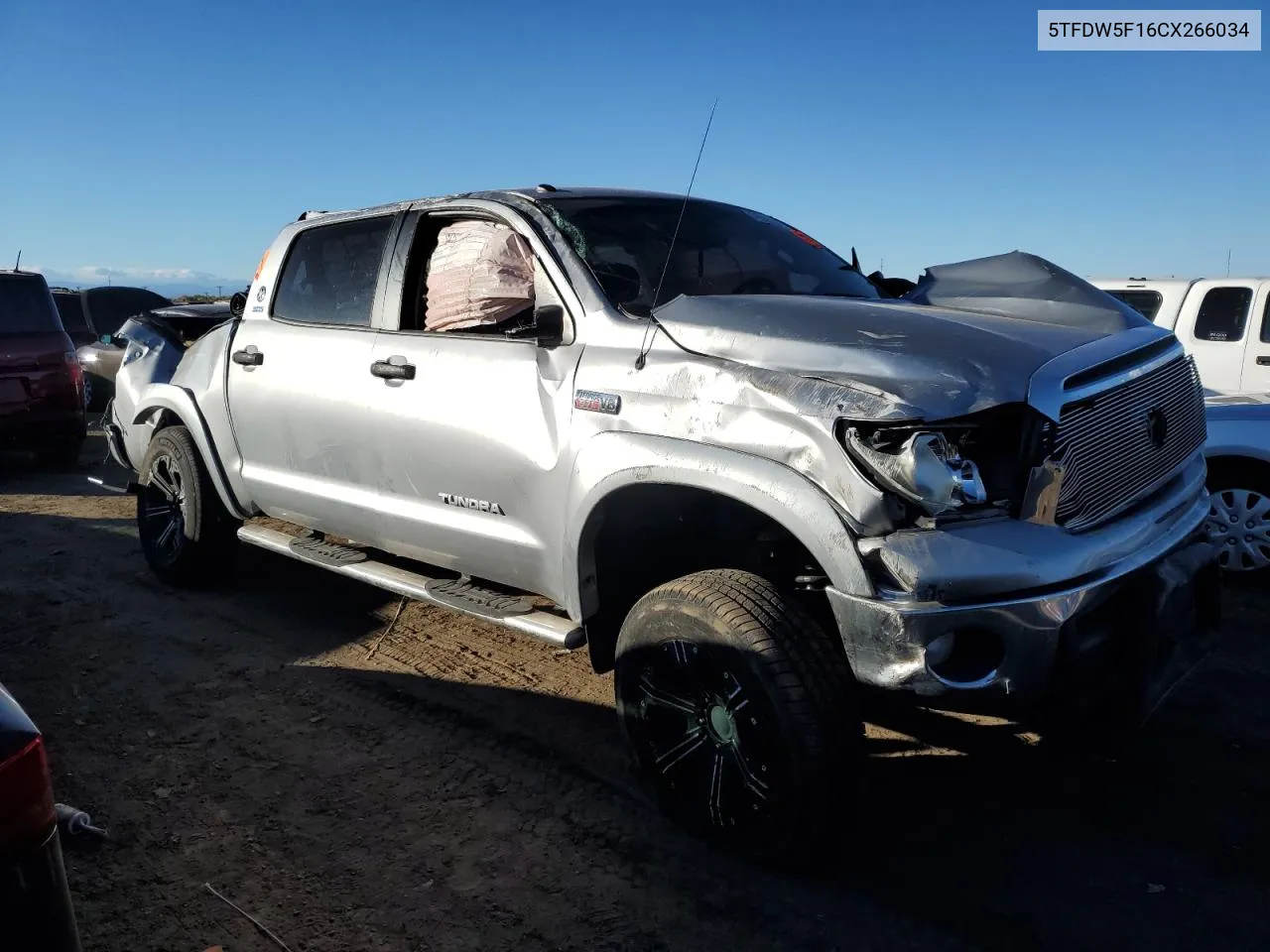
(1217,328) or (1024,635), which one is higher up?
(1217,328)

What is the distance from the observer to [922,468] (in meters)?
2.62

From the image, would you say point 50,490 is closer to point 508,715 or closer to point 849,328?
point 508,715

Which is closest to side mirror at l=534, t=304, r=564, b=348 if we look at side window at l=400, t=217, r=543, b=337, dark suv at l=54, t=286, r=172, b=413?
side window at l=400, t=217, r=543, b=337

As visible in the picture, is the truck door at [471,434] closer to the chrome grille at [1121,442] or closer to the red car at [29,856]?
the chrome grille at [1121,442]

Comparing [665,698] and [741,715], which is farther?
[665,698]

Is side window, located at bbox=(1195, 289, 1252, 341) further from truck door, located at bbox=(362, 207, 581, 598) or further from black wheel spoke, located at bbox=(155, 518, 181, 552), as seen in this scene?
black wheel spoke, located at bbox=(155, 518, 181, 552)

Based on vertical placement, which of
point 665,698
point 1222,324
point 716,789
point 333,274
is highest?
point 333,274

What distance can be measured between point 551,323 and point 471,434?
1.79 ft

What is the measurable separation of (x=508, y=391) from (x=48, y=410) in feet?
24.9

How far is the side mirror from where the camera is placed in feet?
11.5

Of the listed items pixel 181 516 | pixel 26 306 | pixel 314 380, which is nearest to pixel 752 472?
pixel 314 380

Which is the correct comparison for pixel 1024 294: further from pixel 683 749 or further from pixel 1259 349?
pixel 1259 349

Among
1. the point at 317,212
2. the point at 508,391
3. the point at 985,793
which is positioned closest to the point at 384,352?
the point at 508,391

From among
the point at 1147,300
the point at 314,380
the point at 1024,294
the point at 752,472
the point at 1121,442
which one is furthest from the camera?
the point at 1147,300
